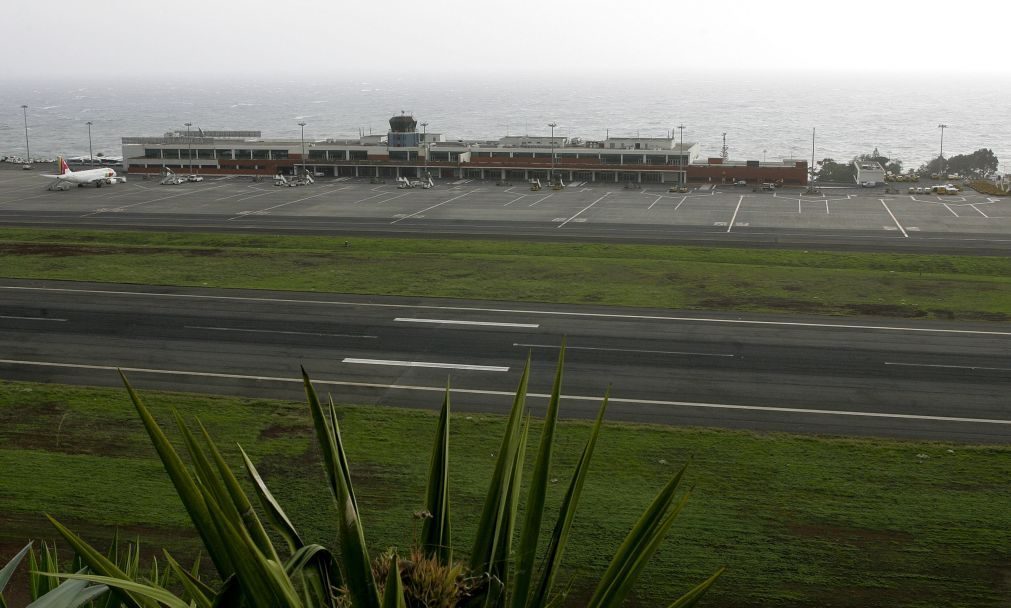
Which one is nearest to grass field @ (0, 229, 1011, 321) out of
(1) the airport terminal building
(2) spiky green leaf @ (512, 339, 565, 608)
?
(2) spiky green leaf @ (512, 339, 565, 608)

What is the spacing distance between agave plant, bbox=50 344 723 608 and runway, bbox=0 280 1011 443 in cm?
2943

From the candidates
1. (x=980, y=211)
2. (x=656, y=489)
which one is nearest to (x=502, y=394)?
(x=656, y=489)

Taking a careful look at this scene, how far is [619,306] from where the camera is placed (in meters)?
55.6

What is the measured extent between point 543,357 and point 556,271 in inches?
830

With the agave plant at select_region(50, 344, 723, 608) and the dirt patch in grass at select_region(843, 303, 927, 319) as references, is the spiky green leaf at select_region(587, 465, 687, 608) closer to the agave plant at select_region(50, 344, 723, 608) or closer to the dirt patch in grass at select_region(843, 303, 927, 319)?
the agave plant at select_region(50, 344, 723, 608)

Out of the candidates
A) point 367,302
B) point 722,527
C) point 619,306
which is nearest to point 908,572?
point 722,527

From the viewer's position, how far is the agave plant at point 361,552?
6.61 metres

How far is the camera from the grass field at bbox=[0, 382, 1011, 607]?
2570 centimetres

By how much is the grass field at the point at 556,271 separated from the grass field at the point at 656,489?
21.8 m

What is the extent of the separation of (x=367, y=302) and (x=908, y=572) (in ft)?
121

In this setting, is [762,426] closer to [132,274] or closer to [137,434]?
[137,434]

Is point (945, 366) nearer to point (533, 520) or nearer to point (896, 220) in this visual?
point (533, 520)

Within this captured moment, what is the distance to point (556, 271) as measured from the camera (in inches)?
2608

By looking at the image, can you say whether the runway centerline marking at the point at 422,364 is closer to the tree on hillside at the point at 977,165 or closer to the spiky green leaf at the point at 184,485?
the spiky green leaf at the point at 184,485
